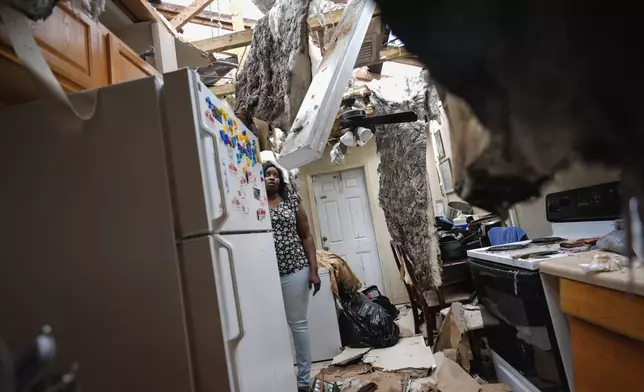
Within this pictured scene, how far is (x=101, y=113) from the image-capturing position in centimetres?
115

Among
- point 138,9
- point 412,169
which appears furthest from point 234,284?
point 412,169

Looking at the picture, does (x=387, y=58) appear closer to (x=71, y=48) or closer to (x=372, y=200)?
(x=71, y=48)

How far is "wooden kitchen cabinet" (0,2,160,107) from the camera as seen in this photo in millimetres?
1172

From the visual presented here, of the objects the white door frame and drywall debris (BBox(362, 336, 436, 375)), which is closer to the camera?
drywall debris (BBox(362, 336, 436, 375))

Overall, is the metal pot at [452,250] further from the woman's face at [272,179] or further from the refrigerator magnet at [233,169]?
the refrigerator magnet at [233,169]

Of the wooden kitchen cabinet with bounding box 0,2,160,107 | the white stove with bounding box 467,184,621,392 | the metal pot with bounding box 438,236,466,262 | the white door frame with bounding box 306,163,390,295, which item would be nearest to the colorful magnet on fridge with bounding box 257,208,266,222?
the wooden kitchen cabinet with bounding box 0,2,160,107

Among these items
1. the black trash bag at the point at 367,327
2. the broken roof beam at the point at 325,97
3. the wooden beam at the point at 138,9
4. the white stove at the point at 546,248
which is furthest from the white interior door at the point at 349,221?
the broken roof beam at the point at 325,97

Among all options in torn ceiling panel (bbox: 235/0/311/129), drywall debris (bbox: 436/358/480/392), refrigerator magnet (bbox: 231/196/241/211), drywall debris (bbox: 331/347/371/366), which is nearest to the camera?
refrigerator magnet (bbox: 231/196/241/211)

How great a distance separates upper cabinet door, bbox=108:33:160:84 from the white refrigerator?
0.48 m

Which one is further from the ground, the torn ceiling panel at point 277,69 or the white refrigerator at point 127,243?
the torn ceiling panel at point 277,69

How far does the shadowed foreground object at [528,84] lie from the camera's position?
0.35 m

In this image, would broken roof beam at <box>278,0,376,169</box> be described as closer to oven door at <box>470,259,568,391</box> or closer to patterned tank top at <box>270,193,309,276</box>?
patterned tank top at <box>270,193,309,276</box>

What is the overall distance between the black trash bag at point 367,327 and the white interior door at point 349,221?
1.74 meters

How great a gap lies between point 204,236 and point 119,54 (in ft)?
3.56
